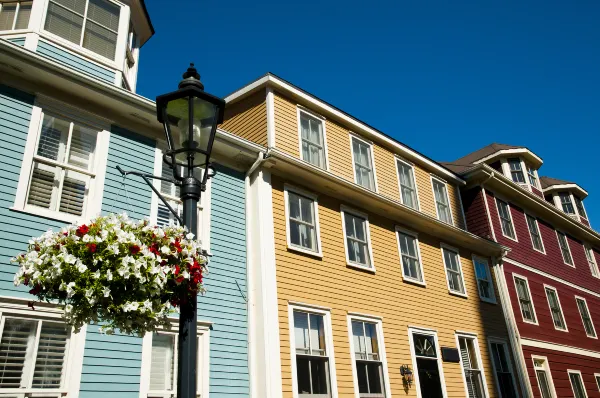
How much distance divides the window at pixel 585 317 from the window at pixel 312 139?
14.2 meters

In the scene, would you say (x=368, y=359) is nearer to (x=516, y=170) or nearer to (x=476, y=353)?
(x=476, y=353)

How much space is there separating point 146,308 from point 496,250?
1538 centimetres

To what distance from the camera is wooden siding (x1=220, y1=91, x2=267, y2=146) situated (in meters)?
13.1

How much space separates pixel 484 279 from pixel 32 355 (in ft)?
45.3

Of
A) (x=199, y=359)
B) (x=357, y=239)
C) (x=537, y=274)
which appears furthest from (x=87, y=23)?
(x=537, y=274)

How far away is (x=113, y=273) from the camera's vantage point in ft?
14.5

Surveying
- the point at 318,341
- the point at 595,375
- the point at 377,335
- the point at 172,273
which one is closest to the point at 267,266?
the point at 318,341

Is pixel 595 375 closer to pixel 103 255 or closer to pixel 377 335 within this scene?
pixel 377 335

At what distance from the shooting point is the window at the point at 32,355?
722 cm

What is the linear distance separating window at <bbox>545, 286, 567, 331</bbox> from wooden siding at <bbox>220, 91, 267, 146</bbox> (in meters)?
13.2

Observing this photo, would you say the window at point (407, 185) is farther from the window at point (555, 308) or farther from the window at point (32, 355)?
the window at point (32, 355)

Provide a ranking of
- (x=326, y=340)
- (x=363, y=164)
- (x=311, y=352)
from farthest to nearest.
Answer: (x=363, y=164) → (x=326, y=340) → (x=311, y=352)

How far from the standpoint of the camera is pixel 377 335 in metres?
12.4

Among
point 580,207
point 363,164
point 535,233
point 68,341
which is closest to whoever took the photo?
point 68,341
